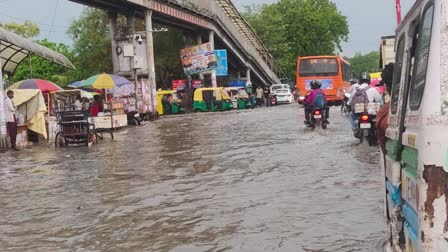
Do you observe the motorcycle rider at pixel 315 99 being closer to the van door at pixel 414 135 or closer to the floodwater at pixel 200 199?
the floodwater at pixel 200 199

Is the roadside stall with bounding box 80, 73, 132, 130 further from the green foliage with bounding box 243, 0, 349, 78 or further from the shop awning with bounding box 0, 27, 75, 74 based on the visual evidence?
the green foliage with bounding box 243, 0, 349, 78

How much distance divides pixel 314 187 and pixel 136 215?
8.35ft

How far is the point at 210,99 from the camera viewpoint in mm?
37281

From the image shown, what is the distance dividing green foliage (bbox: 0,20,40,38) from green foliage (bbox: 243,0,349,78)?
20965 millimetres

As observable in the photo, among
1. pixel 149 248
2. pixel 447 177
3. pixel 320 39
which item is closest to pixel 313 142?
pixel 149 248

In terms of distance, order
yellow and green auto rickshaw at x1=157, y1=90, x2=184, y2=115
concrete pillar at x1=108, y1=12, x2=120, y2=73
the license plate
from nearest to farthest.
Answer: the license plate < concrete pillar at x1=108, y1=12, x2=120, y2=73 < yellow and green auto rickshaw at x1=157, y1=90, x2=184, y2=115

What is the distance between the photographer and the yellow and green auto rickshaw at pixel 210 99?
37.0m

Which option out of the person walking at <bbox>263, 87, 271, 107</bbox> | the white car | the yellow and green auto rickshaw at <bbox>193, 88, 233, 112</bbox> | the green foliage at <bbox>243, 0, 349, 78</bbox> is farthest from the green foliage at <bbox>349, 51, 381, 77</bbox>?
the yellow and green auto rickshaw at <bbox>193, 88, 233, 112</bbox>

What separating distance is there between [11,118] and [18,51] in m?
8.24

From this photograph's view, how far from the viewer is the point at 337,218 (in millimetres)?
6441

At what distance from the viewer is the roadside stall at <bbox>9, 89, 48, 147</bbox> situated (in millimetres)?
17531

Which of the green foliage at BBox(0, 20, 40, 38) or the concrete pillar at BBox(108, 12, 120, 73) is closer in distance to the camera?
the concrete pillar at BBox(108, 12, 120, 73)

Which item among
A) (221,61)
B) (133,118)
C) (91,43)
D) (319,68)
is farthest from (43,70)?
(133,118)

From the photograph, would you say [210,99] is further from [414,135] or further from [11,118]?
[414,135]
